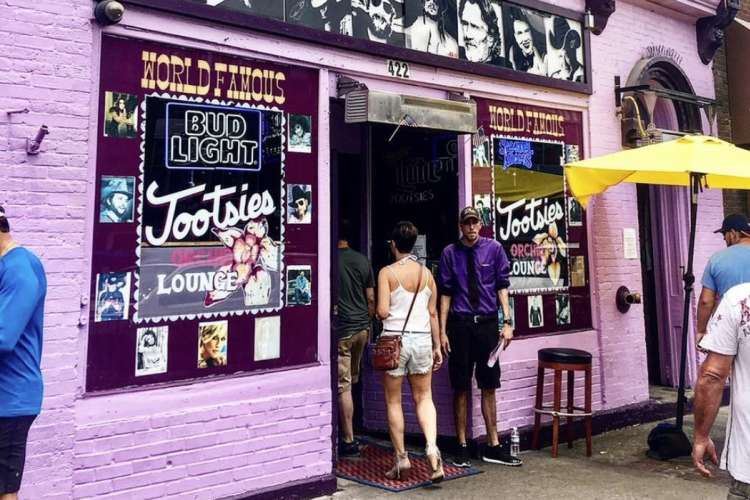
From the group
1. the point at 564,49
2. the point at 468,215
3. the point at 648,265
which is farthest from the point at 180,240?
the point at 648,265

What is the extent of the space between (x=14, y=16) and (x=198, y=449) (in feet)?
9.82

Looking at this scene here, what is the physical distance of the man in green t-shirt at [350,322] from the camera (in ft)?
19.3

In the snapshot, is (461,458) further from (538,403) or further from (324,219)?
(324,219)

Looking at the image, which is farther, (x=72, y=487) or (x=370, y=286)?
(x=370, y=286)

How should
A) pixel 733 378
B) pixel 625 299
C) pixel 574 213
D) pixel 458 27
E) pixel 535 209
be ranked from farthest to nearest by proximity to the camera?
1. pixel 625 299
2. pixel 574 213
3. pixel 535 209
4. pixel 458 27
5. pixel 733 378

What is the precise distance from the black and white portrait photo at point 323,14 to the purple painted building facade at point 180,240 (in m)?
0.14

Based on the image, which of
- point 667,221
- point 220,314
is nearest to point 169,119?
point 220,314

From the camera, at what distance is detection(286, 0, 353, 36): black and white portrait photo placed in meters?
5.04

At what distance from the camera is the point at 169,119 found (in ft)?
14.5

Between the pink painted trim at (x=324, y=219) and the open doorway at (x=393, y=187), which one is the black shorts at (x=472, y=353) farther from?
the pink painted trim at (x=324, y=219)

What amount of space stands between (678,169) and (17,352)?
16.0ft

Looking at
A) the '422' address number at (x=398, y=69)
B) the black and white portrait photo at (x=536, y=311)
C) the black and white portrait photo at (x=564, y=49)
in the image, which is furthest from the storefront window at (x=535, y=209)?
the '422' address number at (x=398, y=69)

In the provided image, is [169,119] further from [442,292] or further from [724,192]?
[724,192]

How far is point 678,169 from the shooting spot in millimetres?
5238
